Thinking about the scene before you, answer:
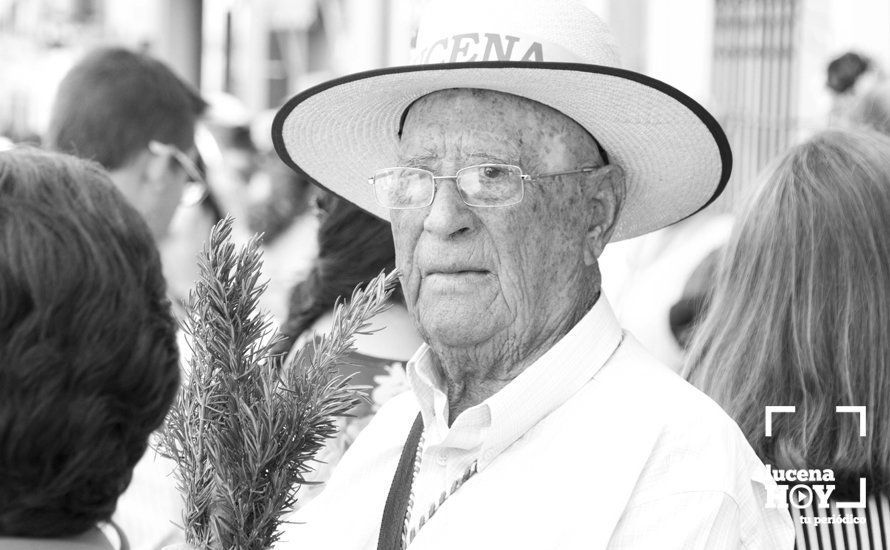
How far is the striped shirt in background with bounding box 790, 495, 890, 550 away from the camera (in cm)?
245

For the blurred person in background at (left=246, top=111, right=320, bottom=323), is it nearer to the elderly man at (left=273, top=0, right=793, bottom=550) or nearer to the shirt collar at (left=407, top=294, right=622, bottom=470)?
the elderly man at (left=273, top=0, right=793, bottom=550)

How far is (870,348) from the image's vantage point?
99.5 inches

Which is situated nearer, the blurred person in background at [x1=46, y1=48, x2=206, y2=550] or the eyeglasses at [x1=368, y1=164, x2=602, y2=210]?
the eyeglasses at [x1=368, y1=164, x2=602, y2=210]

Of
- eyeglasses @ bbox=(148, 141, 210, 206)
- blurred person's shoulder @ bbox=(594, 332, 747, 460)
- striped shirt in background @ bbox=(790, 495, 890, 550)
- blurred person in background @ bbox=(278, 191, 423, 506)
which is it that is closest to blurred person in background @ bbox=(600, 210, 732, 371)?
blurred person in background @ bbox=(278, 191, 423, 506)

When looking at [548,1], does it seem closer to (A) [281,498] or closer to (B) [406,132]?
(B) [406,132]

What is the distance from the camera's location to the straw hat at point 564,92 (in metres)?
2.22

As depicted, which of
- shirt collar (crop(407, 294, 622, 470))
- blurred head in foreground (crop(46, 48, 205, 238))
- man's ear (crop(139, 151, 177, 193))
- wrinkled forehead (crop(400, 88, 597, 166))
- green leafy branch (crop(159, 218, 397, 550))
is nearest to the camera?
green leafy branch (crop(159, 218, 397, 550))

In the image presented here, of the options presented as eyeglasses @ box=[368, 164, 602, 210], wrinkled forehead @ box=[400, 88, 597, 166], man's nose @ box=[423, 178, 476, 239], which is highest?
wrinkled forehead @ box=[400, 88, 597, 166]

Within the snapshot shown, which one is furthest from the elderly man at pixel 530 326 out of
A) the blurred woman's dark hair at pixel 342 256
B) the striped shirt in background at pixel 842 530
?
the blurred woman's dark hair at pixel 342 256

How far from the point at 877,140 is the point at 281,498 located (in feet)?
5.30

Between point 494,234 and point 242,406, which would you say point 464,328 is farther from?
point 242,406

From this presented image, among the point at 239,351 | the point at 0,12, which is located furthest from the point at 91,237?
the point at 0,12

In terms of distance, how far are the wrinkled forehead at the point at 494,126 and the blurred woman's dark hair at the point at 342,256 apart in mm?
1169

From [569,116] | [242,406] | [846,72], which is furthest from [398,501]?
[846,72]
